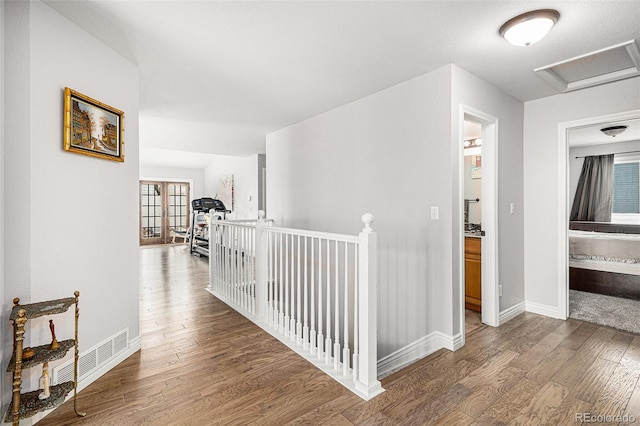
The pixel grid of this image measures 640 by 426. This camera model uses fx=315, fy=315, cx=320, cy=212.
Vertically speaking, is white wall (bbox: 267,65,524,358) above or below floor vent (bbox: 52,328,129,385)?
above

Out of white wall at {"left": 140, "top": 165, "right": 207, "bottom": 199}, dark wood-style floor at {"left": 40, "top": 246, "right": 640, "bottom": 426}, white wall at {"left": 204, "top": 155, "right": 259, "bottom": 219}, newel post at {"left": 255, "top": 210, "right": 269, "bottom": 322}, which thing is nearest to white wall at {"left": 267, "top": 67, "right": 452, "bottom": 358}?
dark wood-style floor at {"left": 40, "top": 246, "right": 640, "bottom": 426}

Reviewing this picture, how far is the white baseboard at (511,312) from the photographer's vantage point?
3.16 m

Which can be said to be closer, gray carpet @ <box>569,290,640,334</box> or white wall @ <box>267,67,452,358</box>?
white wall @ <box>267,67,452,358</box>

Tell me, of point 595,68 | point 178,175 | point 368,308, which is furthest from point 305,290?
point 178,175

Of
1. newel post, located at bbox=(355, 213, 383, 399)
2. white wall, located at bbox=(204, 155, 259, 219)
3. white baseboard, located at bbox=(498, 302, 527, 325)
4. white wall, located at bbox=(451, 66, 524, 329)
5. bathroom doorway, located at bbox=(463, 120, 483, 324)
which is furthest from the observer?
white wall, located at bbox=(204, 155, 259, 219)

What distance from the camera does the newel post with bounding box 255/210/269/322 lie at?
3.17 meters

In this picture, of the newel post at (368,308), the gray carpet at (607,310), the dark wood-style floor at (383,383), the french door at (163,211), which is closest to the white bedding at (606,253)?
the gray carpet at (607,310)

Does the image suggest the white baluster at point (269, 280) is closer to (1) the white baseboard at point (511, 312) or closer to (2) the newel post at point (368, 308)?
(2) the newel post at point (368, 308)

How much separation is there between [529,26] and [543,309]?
9.37ft

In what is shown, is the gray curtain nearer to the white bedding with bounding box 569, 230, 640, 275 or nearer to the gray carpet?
the white bedding with bounding box 569, 230, 640, 275

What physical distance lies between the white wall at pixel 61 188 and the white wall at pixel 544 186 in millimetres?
3969

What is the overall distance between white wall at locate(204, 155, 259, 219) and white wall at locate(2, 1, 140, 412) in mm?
4646

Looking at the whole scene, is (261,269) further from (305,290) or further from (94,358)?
(94,358)

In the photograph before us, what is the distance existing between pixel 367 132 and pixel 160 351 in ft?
9.27
